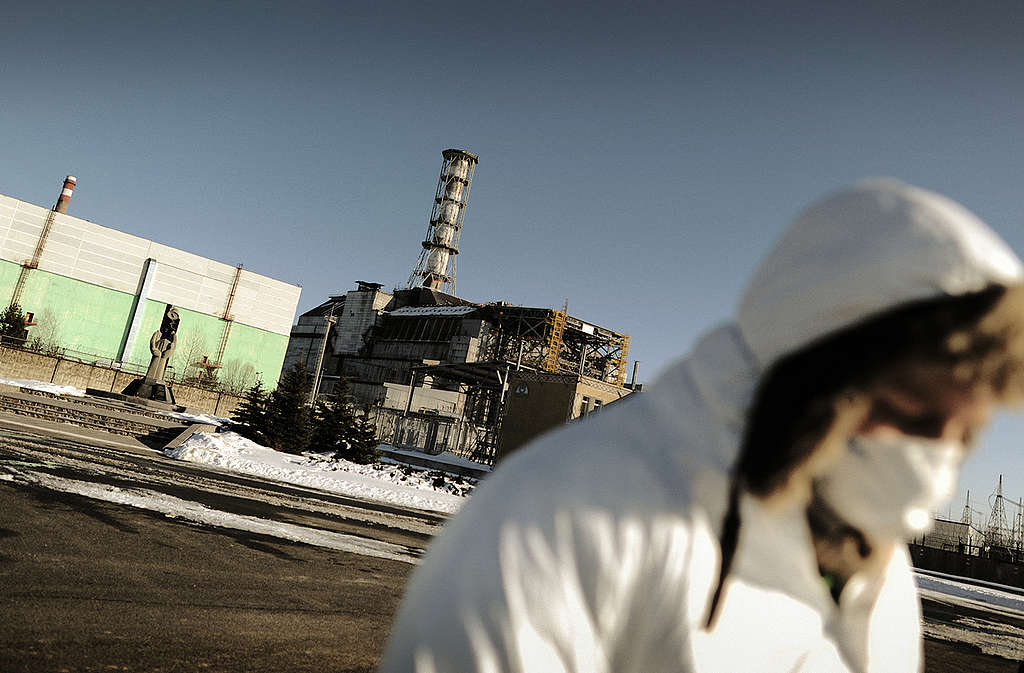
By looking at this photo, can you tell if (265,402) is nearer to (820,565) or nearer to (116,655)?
(116,655)

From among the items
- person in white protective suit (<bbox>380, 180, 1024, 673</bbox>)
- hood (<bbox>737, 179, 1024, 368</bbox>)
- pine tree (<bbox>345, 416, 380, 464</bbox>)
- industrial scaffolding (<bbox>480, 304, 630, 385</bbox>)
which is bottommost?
pine tree (<bbox>345, 416, 380, 464</bbox>)

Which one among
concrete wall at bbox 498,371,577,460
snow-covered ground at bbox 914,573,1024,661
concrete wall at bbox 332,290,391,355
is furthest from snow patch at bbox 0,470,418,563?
concrete wall at bbox 332,290,391,355

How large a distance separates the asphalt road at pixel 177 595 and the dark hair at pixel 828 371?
13.5 ft

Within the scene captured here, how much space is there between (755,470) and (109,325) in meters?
57.7

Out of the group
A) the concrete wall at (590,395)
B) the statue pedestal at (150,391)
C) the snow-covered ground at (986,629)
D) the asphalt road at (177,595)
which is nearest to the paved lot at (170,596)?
the asphalt road at (177,595)

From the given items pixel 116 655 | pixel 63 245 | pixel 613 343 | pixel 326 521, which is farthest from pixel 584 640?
pixel 63 245

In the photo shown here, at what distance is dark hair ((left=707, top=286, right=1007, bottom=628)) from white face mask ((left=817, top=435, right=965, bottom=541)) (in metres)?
0.05

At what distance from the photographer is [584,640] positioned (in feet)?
2.68

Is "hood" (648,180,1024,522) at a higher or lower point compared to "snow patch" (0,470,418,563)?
higher

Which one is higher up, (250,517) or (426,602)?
(426,602)

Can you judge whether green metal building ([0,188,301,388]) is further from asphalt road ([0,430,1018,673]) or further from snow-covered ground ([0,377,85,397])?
asphalt road ([0,430,1018,673])

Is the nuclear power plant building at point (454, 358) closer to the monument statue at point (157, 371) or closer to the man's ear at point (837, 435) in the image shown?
the monument statue at point (157, 371)

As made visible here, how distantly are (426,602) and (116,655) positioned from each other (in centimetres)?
410

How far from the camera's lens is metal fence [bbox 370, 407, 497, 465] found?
A: 34.3 meters
